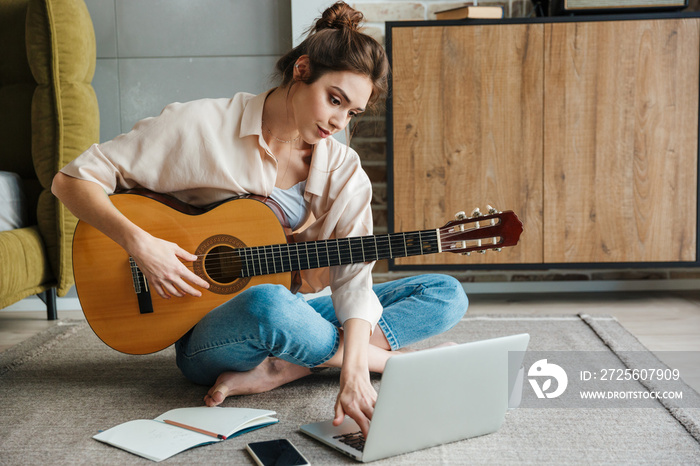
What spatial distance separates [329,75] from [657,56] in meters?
1.45

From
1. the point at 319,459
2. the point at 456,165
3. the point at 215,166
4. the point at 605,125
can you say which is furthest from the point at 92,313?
the point at 605,125

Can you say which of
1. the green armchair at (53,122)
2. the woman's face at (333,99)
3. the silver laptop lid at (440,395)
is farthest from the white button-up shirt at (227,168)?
the green armchair at (53,122)

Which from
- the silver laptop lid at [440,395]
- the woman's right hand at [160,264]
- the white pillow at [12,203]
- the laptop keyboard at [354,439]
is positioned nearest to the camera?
the silver laptop lid at [440,395]

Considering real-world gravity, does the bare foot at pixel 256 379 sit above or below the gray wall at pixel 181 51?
below

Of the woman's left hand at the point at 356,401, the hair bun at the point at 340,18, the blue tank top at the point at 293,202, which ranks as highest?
the hair bun at the point at 340,18

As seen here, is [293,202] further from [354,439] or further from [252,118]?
[354,439]

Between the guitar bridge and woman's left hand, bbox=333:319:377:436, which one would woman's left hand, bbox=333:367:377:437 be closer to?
woman's left hand, bbox=333:319:377:436

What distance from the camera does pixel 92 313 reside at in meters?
1.27

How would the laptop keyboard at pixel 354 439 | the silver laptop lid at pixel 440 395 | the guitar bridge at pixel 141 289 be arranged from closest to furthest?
the silver laptop lid at pixel 440 395 < the laptop keyboard at pixel 354 439 < the guitar bridge at pixel 141 289

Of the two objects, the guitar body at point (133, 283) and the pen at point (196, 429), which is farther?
the guitar body at point (133, 283)

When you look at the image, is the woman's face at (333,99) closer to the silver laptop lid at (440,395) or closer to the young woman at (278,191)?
the young woman at (278,191)

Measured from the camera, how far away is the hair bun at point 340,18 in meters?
1.22

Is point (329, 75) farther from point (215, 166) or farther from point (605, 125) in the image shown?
point (605, 125)

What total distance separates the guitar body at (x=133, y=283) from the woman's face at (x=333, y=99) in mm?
280
